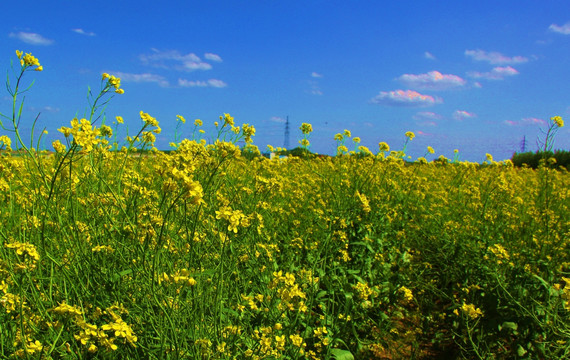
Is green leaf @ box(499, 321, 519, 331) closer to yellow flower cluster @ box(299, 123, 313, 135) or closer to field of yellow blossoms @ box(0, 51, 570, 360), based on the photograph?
field of yellow blossoms @ box(0, 51, 570, 360)

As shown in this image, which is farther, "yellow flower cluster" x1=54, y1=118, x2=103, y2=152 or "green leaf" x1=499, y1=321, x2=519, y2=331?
"green leaf" x1=499, y1=321, x2=519, y2=331

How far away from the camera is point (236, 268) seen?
2162mm

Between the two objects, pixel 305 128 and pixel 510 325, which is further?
pixel 305 128

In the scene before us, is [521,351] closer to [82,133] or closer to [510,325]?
[510,325]

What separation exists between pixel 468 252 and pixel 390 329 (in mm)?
1036

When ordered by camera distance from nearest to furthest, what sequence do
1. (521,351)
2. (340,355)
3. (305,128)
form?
(340,355)
(521,351)
(305,128)

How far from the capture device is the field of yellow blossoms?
5.25 ft

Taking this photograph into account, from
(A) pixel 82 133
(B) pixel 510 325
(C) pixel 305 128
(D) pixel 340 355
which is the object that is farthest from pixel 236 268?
(C) pixel 305 128

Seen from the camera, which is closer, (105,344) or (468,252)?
(105,344)

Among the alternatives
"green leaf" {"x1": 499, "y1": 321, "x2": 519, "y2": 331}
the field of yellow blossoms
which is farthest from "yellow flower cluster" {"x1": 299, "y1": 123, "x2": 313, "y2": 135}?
"green leaf" {"x1": 499, "y1": 321, "x2": 519, "y2": 331}

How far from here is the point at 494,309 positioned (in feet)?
9.28

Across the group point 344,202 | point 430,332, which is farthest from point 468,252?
point 344,202

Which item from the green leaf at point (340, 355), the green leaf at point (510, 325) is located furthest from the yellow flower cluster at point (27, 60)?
the green leaf at point (510, 325)

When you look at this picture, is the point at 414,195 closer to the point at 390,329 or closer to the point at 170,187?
the point at 390,329
